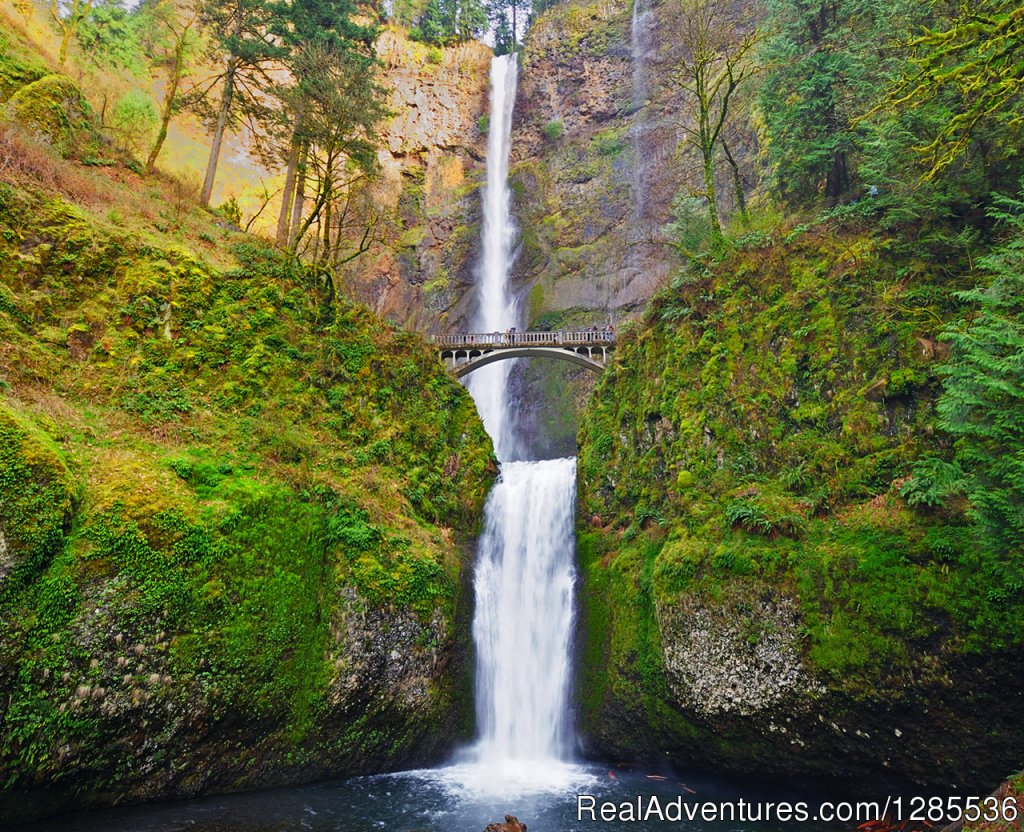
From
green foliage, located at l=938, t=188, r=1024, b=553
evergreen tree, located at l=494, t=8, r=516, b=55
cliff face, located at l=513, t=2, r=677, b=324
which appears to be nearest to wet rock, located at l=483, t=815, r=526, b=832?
green foliage, located at l=938, t=188, r=1024, b=553

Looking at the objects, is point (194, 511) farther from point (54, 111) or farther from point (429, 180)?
point (429, 180)

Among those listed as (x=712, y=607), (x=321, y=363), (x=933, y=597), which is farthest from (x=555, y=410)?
(x=933, y=597)

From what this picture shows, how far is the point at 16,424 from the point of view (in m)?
8.31

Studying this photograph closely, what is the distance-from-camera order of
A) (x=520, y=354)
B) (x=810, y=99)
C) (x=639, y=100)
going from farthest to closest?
(x=639, y=100) → (x=520, y=354) → (x=810, y=99)

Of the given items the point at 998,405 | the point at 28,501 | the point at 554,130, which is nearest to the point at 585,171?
the point at 554,130

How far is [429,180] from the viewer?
3934 cm

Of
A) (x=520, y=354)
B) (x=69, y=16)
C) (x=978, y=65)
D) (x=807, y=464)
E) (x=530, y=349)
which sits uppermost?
(x=69, y=16)

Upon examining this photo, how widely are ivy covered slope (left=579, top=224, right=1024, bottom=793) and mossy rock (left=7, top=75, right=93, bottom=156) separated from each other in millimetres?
18180

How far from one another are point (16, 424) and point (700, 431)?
1277 centimetres

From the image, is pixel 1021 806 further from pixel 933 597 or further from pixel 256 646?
pixel 256 646

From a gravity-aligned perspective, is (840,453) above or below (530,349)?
below

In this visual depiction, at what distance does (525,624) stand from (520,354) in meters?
15.4

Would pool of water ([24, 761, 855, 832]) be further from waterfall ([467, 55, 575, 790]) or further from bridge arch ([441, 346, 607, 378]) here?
bridge arch ([441, 346, 607, 378])

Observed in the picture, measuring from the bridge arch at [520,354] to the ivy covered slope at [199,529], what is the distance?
11.3 metres
